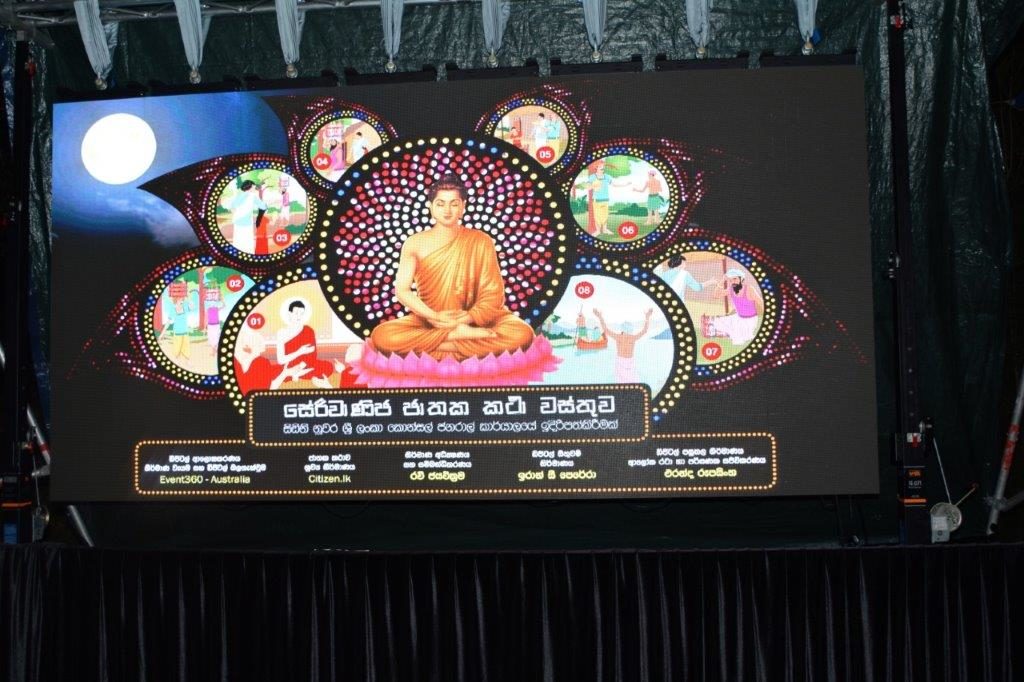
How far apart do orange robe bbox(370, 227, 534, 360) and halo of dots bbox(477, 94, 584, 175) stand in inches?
16.9

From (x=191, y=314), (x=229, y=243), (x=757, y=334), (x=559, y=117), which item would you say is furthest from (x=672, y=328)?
(x=191, y=314)

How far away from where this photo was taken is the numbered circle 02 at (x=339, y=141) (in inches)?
177

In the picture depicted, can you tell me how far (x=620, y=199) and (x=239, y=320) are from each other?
Result: 1.68 metres

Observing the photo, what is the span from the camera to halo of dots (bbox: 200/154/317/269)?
4.49 meters

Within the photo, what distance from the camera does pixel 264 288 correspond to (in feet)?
14.7

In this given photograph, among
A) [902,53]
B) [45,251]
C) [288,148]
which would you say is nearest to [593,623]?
[288,148]

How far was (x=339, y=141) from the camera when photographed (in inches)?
178

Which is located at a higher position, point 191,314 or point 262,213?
point 262,213

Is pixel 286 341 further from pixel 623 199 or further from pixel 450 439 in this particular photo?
pixel 623 199

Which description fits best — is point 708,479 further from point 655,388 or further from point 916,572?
point 916,572

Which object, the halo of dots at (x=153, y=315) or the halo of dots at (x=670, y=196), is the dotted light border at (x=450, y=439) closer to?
the halo of dots at (x=153, y=315)

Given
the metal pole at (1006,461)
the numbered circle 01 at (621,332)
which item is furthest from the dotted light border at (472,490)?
the metal pole at (1006,461)

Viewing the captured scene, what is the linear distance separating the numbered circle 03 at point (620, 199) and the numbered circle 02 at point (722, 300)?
185 millimetres

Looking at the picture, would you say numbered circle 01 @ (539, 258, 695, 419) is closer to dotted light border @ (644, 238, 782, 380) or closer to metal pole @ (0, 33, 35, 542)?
dotted light border @ (644, 238, 782, 380)
